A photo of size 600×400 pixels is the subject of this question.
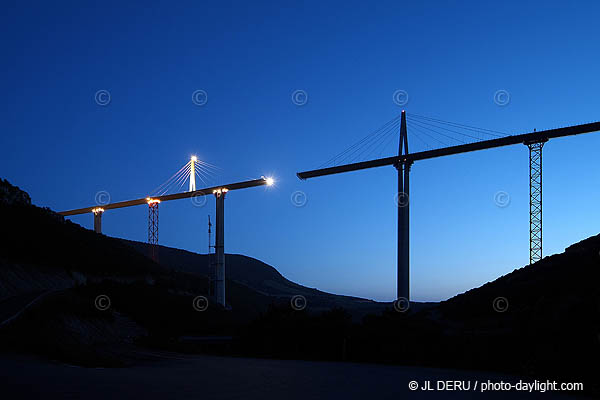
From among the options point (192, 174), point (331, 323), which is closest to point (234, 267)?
point (192, 174)

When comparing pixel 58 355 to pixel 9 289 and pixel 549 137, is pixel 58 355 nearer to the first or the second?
pixel 9 289

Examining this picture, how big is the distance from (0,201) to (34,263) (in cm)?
1631

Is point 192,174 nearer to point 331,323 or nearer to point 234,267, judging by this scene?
point 331,323

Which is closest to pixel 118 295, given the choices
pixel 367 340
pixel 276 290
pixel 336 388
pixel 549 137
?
pixel 367 340

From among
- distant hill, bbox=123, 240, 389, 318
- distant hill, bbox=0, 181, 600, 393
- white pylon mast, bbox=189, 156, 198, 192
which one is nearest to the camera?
distant hill, bbox=0, 181, 600, 393

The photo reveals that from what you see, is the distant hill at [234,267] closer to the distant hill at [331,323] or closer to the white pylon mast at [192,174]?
the white pylon mast at [192,174]

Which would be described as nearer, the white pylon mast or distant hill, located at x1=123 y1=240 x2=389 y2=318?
the white pylon mast

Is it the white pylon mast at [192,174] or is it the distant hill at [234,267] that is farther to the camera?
the distant hill at [234,267]

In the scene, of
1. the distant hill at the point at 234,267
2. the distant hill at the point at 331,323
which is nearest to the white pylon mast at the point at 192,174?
the distant hill at the point at 331,323

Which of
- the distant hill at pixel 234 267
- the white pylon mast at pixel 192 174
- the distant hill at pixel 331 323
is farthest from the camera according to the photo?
the distant hill at pixel 234 267

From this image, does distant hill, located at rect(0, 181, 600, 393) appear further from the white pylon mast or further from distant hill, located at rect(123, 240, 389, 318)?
distant hill, located at rect(123, 240, 389, 318)

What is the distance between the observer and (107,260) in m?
62.9

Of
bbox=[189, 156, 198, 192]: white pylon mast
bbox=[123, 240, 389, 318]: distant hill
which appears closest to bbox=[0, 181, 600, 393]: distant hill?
bbox=[189, 156, 198, 192]: white pylon mast

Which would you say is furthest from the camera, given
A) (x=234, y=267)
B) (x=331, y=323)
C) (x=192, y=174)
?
(x=234, y=267)
